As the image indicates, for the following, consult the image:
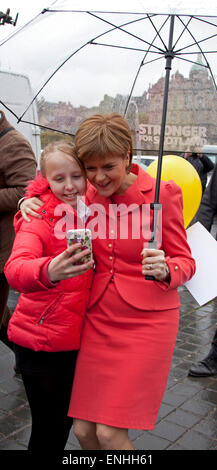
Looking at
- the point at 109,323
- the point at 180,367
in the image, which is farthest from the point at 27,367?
the point at 180,367

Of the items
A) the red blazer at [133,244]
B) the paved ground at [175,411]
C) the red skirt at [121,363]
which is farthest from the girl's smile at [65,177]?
the paved ground at [175,411]

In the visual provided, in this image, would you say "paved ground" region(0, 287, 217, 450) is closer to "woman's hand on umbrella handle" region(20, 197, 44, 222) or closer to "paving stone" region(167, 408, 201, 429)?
"paving stone" region(167, 408, 201, 429)

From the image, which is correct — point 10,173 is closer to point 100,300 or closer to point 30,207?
point 30,207

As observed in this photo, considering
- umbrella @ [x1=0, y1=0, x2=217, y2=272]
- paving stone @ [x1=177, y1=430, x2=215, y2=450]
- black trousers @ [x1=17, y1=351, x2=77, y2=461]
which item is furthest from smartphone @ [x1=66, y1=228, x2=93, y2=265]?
paving stone @ [x1=177, y1=430, x2=215, y2=450]

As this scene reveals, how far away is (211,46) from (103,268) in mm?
1386

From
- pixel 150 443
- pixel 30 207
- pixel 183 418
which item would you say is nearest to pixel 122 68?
pixel 30 207

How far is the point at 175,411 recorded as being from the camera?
404 cm

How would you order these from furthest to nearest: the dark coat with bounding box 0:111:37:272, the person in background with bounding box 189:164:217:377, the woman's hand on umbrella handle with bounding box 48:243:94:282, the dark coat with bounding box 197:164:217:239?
the dark coat with bounding box 197:164:217:239 < the person in background with bounding box 189:164:217:377 < the dark coat with bounding box 0:111:37:272 < the woman's hand on umbrella handle with bounding box 48:243:94:282

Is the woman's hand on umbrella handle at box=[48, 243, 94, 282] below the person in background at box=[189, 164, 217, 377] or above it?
above

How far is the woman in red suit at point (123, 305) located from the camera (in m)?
2.39

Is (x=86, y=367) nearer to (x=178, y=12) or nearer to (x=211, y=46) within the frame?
(x=178, y=12)

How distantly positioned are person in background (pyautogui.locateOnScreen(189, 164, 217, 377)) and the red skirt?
2.26m

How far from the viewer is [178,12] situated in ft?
7.14

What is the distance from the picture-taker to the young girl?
2.38 metres
